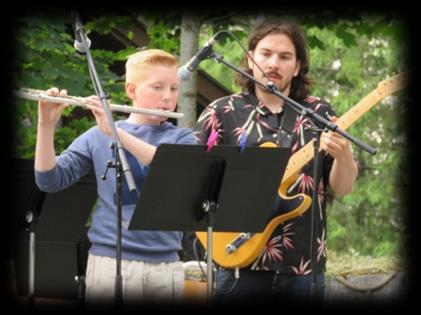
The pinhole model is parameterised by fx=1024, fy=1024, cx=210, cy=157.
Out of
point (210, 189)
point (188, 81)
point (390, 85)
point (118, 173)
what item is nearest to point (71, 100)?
point (118, 173)

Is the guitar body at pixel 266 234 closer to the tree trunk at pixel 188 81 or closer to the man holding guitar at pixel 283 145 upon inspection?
the man holding guitar at pixel 283 145

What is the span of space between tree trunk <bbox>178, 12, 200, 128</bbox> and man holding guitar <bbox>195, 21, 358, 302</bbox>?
6.66 ft

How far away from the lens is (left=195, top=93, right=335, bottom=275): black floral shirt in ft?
16.0

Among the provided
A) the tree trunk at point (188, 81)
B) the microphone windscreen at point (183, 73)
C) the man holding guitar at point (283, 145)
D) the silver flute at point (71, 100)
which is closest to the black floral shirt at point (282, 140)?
the man holding guitar at point (283, 145)

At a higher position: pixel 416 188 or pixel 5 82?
pixel 5 82

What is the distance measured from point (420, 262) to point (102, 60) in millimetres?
3281

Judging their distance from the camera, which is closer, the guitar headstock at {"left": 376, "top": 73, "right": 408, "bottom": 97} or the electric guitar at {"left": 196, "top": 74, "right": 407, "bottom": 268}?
the electric guitar at {"left": 196, "top": 74, "right": 407, "bottom": 268}

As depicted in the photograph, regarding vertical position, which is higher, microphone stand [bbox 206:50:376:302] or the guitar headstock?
the guitar headstock

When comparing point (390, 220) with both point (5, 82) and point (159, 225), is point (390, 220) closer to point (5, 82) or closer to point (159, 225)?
point (5, 82)

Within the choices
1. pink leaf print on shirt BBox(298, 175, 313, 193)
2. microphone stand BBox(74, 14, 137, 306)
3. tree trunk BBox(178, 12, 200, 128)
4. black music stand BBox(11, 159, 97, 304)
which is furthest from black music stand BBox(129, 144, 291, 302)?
tree trunk BBox(178, 12, 200, 128)

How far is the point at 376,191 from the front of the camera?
678 inches

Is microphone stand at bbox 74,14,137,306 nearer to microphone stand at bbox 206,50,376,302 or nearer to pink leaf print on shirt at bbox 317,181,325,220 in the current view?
microphone stand at bbox 206,50,376,302

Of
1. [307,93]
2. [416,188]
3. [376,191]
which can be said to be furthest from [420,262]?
A: [376,191]

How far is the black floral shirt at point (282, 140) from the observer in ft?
16.0
